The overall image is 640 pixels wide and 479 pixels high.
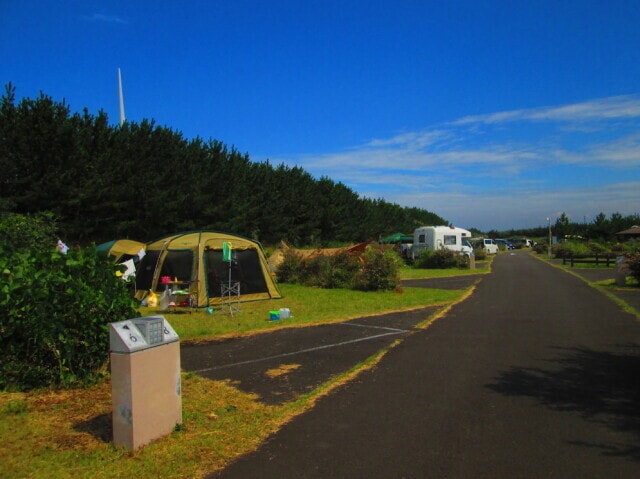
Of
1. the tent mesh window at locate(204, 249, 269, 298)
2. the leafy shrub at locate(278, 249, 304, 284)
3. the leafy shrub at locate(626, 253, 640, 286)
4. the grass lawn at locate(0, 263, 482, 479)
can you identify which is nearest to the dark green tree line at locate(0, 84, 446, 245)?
the tent mesh window at locate(204, 249, 269, 298)

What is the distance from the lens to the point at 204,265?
14.1 metres

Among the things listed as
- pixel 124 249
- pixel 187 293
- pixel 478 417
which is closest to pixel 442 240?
pixel 124 249

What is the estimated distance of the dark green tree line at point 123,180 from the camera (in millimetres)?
22594

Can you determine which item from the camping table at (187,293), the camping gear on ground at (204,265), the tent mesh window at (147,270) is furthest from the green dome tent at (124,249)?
the camping table at (187,293)

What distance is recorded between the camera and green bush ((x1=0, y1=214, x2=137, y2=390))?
5465 mm

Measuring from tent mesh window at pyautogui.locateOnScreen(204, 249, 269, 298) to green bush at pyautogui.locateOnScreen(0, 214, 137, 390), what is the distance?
25.9 ft

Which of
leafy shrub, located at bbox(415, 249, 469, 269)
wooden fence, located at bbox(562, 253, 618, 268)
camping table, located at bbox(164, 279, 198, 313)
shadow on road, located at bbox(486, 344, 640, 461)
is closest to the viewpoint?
shadow on road, located at bbox(486, 344, 640, 461)

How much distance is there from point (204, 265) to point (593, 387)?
10.5 metres

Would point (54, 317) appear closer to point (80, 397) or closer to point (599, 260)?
point (80, 397)

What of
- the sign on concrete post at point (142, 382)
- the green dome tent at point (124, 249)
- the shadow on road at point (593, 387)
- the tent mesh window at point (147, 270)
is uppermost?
the green dome tent at point (124, 249)

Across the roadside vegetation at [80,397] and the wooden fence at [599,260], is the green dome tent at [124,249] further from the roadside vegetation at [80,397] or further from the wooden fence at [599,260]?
the wooden fence at [599,260]

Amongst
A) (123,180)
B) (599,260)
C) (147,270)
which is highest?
(123,180)

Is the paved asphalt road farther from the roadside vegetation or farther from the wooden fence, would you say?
the wooden fence

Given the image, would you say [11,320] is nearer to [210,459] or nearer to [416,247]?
[210,459]
